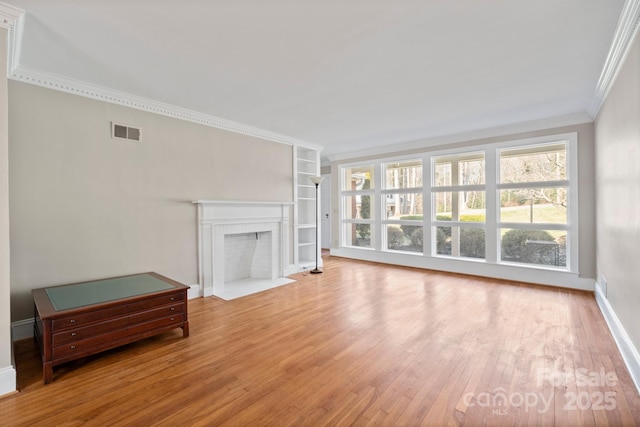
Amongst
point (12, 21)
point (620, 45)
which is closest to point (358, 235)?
point (620, 45)

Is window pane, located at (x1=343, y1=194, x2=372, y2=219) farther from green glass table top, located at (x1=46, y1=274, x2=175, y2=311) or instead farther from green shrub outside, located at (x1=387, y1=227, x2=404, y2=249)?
green glass table top, located at (x1=46, y1=274, x2=175, y2=311)

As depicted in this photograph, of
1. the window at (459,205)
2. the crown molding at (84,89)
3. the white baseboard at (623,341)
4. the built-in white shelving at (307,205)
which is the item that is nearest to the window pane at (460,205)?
the window at (459,205)

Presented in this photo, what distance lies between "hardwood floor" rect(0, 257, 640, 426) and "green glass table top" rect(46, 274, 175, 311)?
47cm

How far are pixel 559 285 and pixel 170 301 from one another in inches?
205

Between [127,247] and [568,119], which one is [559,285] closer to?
[568,119]

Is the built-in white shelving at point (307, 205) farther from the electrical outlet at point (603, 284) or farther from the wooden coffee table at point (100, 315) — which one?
the electrical outlet at point (603, 284)

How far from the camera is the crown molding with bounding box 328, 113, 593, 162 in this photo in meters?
4.12

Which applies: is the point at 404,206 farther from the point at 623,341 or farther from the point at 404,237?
the point at 623,341

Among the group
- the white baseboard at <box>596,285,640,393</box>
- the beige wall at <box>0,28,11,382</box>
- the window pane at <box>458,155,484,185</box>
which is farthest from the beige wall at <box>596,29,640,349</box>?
Result: the beige wall at <box>0,28,11,382</box>

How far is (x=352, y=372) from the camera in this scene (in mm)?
2137

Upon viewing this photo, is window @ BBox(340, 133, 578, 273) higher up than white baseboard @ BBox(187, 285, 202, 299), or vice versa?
window @ BBox(340, 133, 578, 273)

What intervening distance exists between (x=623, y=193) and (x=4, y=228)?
4.69 metres

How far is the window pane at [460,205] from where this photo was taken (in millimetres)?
5059

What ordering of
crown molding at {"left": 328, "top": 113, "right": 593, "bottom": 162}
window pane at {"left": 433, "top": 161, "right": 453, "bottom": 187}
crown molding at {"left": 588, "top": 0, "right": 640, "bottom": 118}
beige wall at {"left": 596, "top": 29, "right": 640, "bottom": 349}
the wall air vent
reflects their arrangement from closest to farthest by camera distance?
1. crown molding at {"left": 588, "top": 0, "right": 640, "bottom": 118}
2. beige wall at {"left": 596, "top": 29, "right": 640, "bottom": 349}
3. the wall air vent
4. crown molding at {"left": 328, "top": 113, "right": 593, "bottom": 162}
5. window pane at {"left": 433, "top": 161, "right": 453, "bottom": 187}
